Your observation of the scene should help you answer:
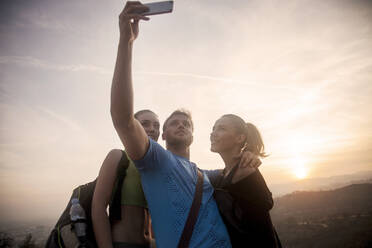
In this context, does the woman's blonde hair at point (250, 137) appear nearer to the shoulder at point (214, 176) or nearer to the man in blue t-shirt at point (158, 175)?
the shoulder at point (214, 176)

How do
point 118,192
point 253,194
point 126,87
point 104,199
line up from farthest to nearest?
point 253,194, point 118,192, point 104,199, point 126,87

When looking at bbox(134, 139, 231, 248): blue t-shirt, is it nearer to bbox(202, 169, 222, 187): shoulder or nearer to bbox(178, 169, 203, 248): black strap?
bbox(178, 169, 203, 248): black strap

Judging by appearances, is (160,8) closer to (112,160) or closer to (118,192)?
(112,160)

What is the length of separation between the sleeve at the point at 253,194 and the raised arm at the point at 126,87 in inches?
60.2

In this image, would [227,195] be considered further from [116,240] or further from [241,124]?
[241,124]

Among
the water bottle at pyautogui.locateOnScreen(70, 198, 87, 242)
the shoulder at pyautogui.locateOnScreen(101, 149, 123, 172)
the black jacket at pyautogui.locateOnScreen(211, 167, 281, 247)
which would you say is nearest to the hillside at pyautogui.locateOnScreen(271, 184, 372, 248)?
the black jacket at pyautogui.locateOnScreen(211, 167, 281, 247)

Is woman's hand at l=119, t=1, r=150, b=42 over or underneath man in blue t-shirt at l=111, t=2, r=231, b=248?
over

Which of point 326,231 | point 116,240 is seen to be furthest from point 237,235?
point 326,231

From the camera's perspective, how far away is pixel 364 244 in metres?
16.3

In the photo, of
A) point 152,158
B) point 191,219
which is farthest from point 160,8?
point 191,219

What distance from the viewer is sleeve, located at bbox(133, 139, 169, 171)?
2.14 metres

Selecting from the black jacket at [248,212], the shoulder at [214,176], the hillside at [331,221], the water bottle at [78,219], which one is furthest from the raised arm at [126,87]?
the hillside at [331,221]

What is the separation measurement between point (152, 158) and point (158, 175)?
0.25 m

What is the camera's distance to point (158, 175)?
2.31 metres
